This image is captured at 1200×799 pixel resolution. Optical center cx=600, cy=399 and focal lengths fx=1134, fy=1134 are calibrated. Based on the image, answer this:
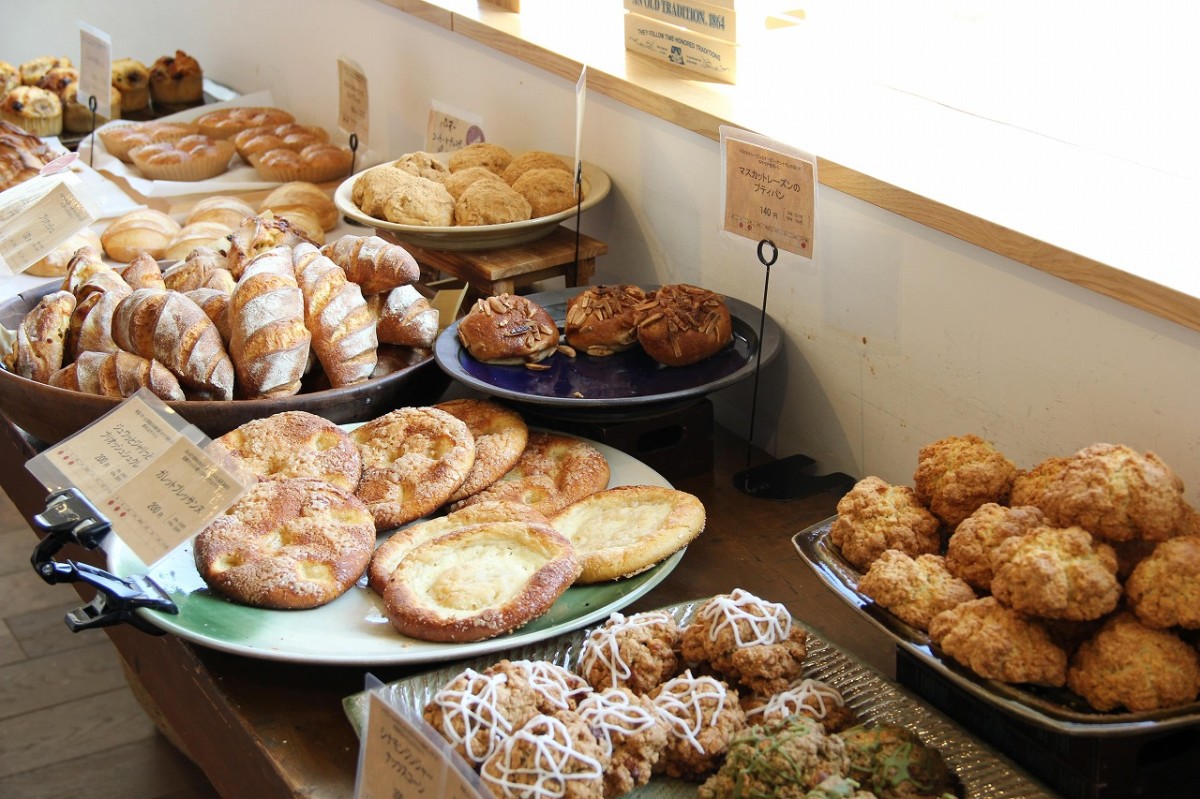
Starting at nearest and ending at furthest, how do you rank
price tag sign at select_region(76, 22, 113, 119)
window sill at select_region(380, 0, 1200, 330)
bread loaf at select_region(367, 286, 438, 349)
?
window sill at select_region(380, 0, 1200, 330) → bread loaf at select_region(367, 286, 438, 349) → price tag sign at select_region(76, 22, 113, 119)

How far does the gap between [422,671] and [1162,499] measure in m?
0.80

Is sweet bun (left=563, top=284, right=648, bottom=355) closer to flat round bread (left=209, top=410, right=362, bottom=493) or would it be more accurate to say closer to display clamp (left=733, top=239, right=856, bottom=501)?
display clamp (left=733, top=239, right=856, bottom=501)

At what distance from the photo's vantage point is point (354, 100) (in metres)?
2.79

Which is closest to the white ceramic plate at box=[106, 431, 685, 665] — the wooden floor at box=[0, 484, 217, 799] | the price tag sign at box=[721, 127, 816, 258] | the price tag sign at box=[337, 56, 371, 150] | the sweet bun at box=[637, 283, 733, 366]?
the sweet bun at box=[637, 283, 733, 366]

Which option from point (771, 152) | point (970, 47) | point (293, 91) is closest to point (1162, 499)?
point (771, 152)

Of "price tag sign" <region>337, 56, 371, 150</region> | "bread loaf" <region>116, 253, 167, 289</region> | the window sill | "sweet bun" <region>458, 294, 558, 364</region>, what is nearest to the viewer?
the window sill

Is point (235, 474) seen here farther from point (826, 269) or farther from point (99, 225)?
point (99, 225)

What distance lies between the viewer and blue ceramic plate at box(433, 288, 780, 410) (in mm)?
1617

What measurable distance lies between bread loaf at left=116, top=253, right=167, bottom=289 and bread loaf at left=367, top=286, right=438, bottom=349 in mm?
422

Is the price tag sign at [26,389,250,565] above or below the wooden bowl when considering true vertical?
above

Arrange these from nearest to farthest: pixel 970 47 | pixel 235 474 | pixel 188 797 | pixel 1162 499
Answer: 1. pixel 1162 499
2. pixel 235 474
3. pixel 970 47
4. pixel 188 797

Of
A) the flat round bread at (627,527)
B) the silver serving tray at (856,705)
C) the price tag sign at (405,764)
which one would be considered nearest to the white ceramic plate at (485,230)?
the flat round bread at (627,527)

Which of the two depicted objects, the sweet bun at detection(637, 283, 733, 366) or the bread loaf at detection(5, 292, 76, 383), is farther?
the bread loaf at detection(5, 292, 76, 383)

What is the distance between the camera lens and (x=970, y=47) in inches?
77.9
